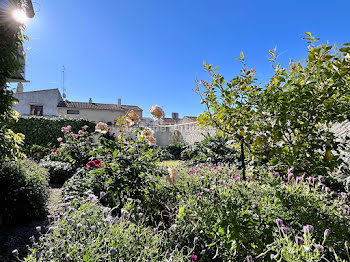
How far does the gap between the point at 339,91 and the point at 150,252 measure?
2.18 meters

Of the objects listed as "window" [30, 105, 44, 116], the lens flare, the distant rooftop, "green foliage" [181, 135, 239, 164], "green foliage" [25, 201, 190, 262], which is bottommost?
"green foliage" [25, 201, 190, 262]

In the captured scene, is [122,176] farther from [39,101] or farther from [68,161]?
[39,101]

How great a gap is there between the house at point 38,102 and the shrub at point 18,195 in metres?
24.3

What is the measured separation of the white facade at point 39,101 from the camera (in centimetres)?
2373

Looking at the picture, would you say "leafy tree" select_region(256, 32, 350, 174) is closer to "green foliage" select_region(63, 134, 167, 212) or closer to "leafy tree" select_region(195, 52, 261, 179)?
"leafy tree" select_region(195, 52, 261, 179)

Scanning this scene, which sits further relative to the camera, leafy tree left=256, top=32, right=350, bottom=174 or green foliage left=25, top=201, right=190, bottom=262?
leafy tree left=256, top=32, right=350, bottom=174

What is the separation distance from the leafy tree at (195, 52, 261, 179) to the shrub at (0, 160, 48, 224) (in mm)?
2851

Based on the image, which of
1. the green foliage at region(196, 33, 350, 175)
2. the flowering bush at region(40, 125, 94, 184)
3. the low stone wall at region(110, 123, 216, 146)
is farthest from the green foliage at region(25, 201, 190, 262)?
the low stone wall at region(110, 123, 216, 146)

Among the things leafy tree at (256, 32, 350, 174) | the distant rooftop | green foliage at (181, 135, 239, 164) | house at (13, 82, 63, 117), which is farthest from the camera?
the distant rooftop

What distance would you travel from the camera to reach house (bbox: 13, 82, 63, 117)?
23.7 meters

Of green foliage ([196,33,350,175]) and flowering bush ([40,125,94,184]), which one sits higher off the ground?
green foliage ([196,33,350,175])

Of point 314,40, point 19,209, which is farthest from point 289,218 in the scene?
point 19,209

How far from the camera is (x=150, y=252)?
1.26 metres

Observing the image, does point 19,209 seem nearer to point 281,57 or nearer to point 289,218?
point 289,218
